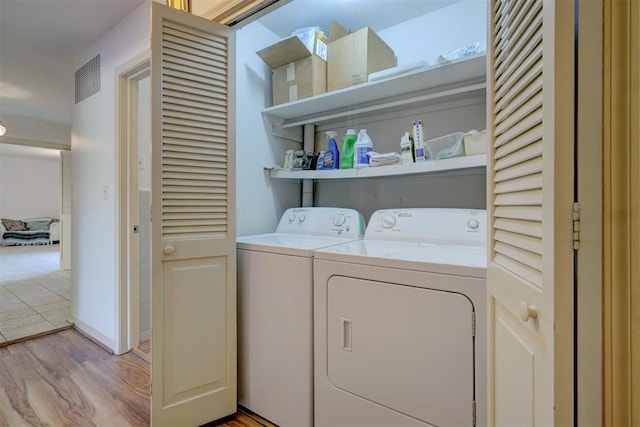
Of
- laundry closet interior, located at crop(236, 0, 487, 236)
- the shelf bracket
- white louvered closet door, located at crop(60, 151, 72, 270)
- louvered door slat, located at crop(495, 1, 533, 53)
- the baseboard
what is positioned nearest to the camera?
louvered door slat, located at crop(495, 1, 533, 53)

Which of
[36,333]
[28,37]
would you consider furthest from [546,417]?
[28,37]

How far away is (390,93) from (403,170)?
49cm

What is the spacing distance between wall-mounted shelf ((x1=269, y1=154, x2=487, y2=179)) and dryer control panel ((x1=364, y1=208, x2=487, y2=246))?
0.69 ft

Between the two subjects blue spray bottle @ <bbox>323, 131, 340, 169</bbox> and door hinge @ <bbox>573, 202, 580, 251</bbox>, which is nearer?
door hinge @ <bbox>573, 202, 580, 251</bbox>

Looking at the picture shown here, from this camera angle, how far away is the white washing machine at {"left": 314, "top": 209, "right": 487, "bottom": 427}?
1058mm

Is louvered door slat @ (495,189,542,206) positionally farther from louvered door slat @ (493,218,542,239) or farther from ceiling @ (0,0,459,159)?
ceiling @ (0,0,459,159)

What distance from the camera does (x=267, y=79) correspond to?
2.16 m

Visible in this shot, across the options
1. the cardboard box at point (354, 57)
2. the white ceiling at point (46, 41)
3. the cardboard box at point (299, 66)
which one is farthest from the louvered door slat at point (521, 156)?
the white ceiling at point (46, 41)

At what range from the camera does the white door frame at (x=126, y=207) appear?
7.56 ft

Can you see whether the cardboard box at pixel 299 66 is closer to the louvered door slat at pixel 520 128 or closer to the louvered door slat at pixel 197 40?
the louvered door slat at pixel 197 40

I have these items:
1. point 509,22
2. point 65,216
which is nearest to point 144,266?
point 509,22

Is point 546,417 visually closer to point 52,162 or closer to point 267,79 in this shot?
point 267,79

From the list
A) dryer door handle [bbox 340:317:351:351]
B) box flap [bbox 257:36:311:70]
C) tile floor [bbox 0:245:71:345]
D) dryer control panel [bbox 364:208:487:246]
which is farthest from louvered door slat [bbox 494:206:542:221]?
tile floor [bbox 0:245:71:345]

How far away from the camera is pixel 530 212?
2.22 feet
